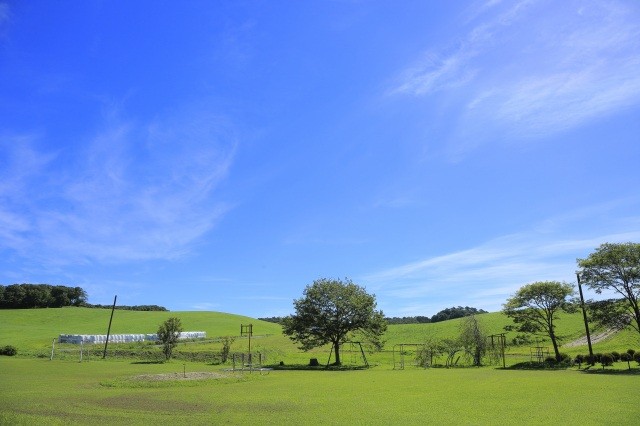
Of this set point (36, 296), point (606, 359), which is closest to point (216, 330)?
point (36, 296)

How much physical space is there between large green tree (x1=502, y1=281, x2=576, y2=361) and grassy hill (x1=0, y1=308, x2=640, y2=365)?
7.05ft

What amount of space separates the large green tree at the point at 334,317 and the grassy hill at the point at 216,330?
528cm

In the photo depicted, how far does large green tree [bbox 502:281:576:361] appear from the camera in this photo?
1753 inches

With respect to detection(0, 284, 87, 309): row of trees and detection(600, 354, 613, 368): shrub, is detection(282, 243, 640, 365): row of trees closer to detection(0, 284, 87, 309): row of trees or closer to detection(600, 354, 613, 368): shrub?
detection(600, 354, 613, 368): shrub

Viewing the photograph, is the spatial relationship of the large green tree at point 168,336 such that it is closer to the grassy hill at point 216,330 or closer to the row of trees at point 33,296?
the grassy hill at point 216,330

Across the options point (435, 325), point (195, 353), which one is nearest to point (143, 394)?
point (195, 353)

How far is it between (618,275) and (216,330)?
88.1 meters

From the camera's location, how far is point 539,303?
46156 mm

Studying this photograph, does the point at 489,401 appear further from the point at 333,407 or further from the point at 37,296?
the point at 37,296

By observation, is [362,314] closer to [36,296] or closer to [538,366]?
[538,366]

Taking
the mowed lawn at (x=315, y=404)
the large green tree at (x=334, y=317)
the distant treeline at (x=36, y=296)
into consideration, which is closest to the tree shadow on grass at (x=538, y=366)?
the large green tree at (x=334, y=317)

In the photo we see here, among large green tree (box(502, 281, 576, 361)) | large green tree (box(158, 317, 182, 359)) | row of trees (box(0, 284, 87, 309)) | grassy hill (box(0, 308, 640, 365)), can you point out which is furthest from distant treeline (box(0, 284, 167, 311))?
large green tree (box(502, 281, 576, 361))

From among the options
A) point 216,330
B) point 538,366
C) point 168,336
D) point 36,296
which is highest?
point 36,296

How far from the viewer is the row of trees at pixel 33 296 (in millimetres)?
118938
